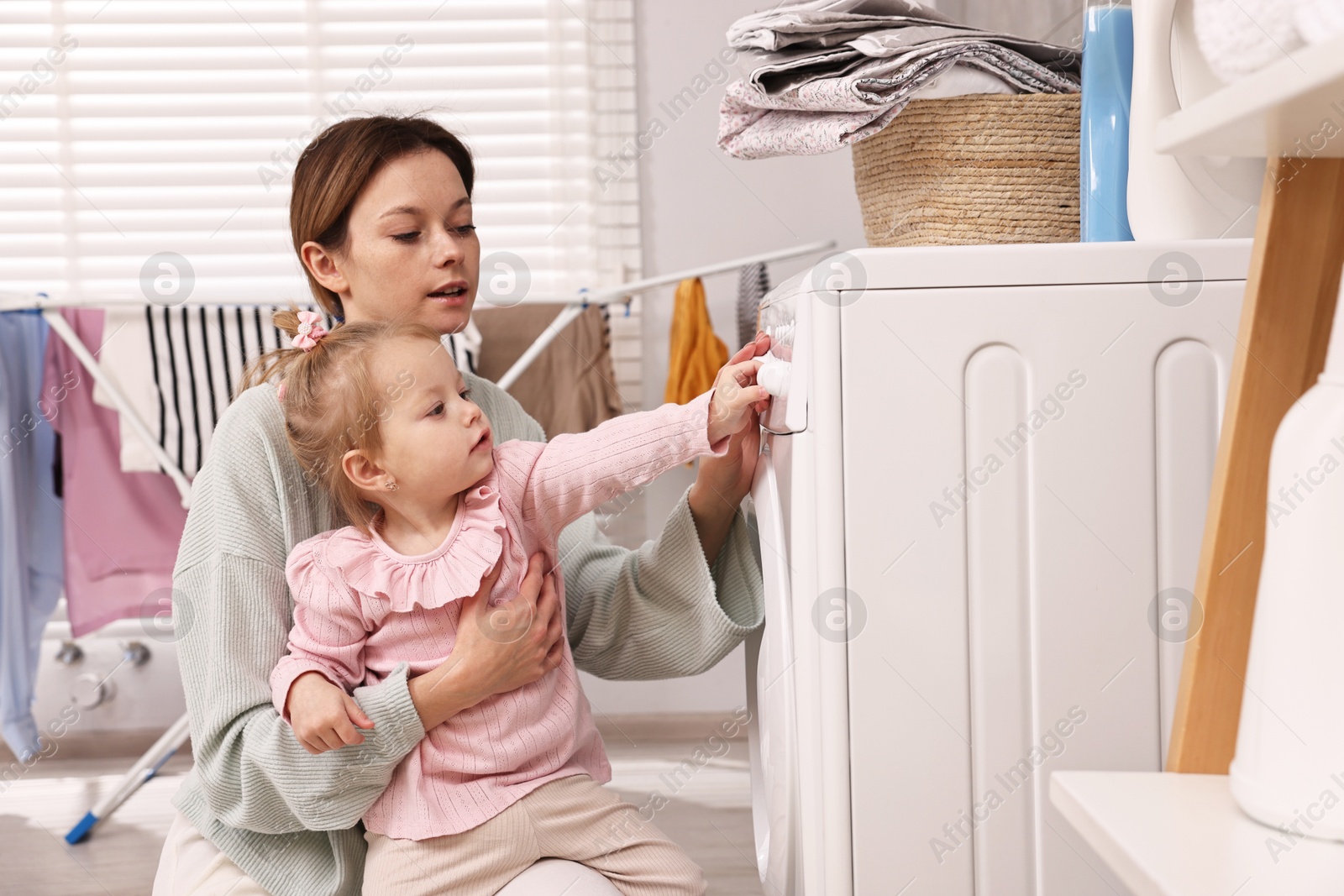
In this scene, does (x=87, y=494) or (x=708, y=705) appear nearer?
(x=87, y=494)

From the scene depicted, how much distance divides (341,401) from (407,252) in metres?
0.21

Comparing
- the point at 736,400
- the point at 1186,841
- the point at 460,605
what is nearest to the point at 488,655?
the point at 460,605

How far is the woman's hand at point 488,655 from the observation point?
93cm

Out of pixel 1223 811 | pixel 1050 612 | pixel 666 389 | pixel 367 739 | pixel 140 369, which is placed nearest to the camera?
pixel 1223 811

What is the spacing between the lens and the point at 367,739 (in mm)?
923

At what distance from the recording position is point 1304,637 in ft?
1.60

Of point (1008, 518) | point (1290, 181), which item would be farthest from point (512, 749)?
point (1290, 181)

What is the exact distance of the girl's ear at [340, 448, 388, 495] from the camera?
97cm

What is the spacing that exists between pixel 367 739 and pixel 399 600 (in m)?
0.12

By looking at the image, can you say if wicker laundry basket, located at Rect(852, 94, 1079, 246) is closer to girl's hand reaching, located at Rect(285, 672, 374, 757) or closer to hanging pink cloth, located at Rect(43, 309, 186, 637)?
girl's hand reaching, located at Rect(285, 672, 374, 757)

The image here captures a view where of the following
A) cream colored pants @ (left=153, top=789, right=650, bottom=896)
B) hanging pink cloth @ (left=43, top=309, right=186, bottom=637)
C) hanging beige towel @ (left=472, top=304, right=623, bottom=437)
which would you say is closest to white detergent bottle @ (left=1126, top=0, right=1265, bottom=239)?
cream colored pants @ (left=153, top=789, right=650, bottom=896)

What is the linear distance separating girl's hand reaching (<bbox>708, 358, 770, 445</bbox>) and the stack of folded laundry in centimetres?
22

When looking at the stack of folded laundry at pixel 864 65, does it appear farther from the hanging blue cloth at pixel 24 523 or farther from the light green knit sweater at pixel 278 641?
the hanging blue cloth at pixel 24 523

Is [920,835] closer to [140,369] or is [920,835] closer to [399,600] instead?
[399,600]
